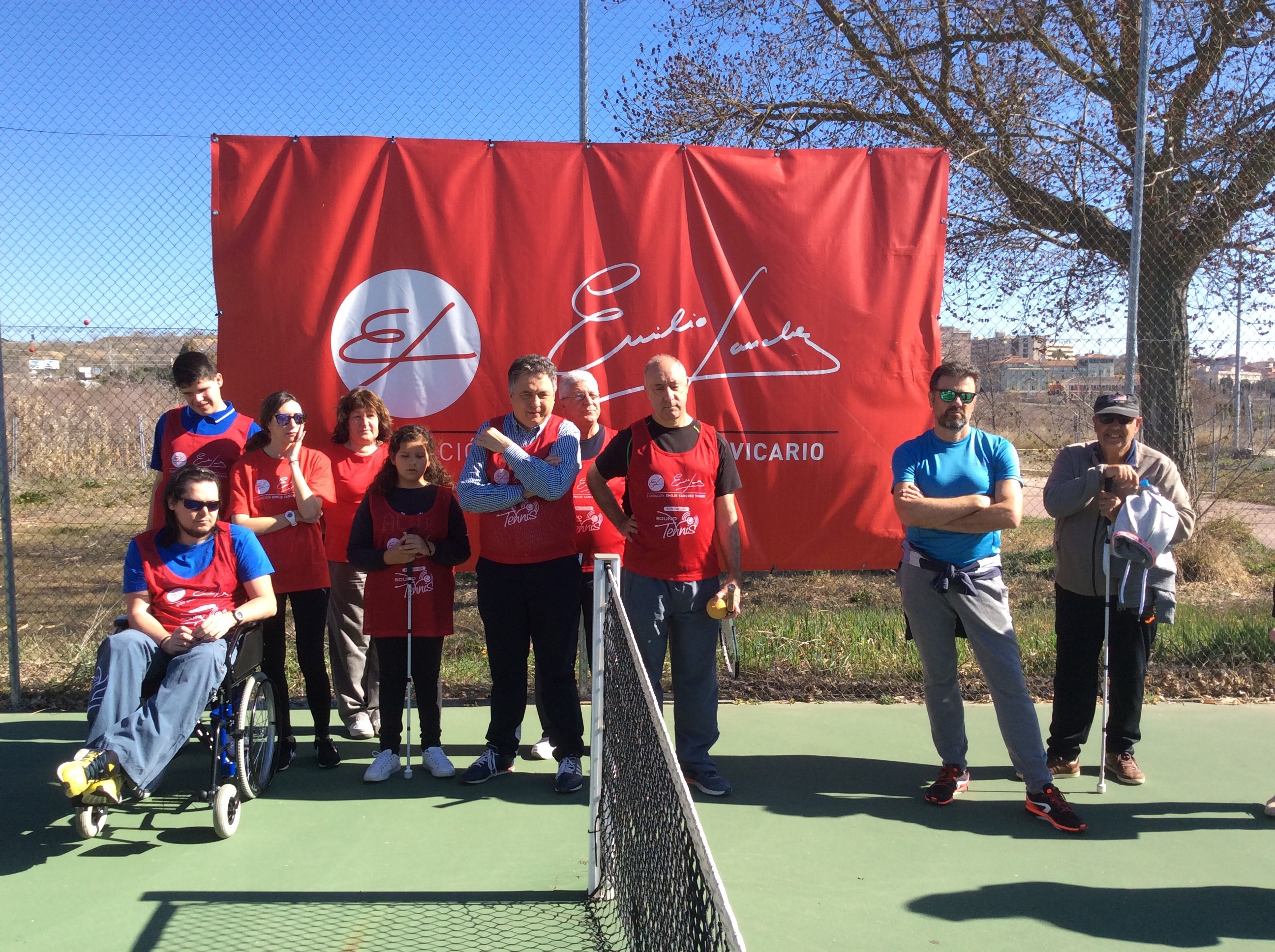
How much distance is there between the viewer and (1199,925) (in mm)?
3150

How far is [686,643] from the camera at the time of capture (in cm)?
418

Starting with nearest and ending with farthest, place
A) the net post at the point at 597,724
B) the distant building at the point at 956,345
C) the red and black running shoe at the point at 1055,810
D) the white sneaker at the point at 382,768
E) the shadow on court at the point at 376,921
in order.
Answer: the shadow on court at the point at 376,921 < the net post at the point at 597,724 < the red and black running shoe at the point at 1055,810 < the white sneaker at the point at 382,768 < the distant building at the point at 956,345

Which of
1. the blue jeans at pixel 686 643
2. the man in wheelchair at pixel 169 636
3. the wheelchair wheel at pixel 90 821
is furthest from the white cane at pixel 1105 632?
the wheelchair wheel at pixel 90 821

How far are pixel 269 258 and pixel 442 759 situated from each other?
8.91 feet

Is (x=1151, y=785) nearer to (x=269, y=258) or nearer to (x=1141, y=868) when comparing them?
(x=1141, y=868)

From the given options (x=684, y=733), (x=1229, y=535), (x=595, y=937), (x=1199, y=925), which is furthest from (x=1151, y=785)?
(x=1229, y=535)

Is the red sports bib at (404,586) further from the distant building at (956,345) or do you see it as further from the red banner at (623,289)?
the distant building at (956,345)

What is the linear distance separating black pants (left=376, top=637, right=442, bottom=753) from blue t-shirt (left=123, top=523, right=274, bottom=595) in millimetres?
630

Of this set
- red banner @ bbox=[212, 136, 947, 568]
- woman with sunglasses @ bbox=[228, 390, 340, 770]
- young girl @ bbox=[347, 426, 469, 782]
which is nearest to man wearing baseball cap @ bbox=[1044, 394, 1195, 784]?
red banner @ bbox=[212, 136, 947, 568]

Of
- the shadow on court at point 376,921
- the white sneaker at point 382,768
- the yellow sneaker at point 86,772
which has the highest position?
the yellow sneaker at point 86,772

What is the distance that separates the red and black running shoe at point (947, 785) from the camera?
13.5 feet

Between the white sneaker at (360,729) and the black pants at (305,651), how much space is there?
378 mm

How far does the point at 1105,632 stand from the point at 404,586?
9.79 feet
